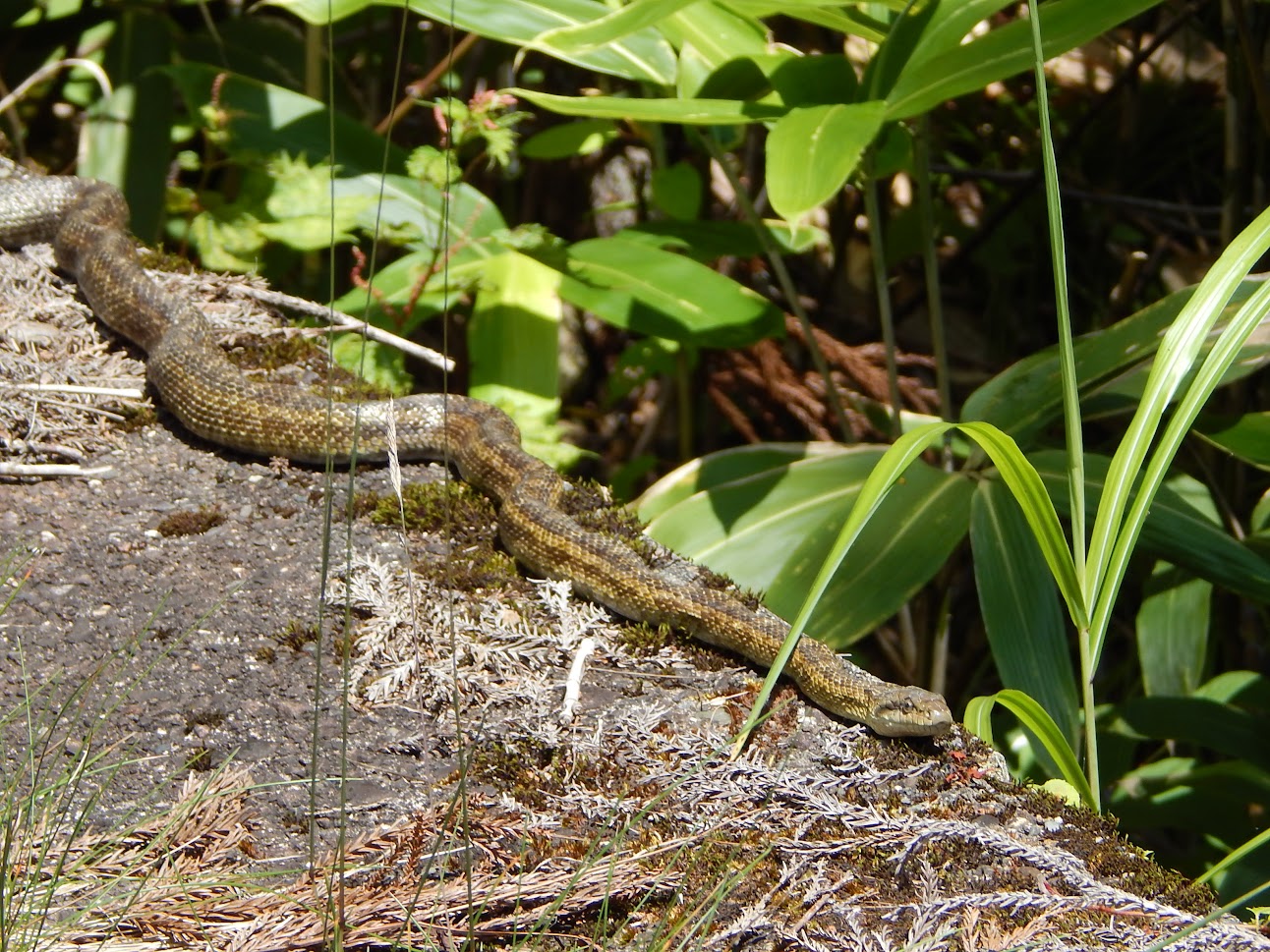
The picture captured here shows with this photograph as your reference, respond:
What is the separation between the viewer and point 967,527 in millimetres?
3795

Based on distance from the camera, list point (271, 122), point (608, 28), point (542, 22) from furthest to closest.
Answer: point (271, 122) → point (542, 22) → point (608, 28)

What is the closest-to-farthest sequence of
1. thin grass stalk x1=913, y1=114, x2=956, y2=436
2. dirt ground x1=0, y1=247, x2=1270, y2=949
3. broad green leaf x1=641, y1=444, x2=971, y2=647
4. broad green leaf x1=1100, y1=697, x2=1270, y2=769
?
dirt ground x1=0, y1=247, x2=1270, y2=949, broad green leaf x1=641, y1=444, x2=971, y2=647, broad green leaf x1=1100, y1=697, x2=1270, y2=769, thin grass stalk x1=913, y1=114, x2=956, y2=436

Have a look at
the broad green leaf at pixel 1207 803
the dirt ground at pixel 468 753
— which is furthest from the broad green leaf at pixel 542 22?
the broad green leaf at pixel 1207 803

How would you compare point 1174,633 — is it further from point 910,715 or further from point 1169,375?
point 1169,375

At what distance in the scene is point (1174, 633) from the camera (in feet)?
15.3

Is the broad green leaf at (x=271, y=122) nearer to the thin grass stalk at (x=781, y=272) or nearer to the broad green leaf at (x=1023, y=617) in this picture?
the thin grass stalk at (x=781, y=272)

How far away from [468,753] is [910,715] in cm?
102

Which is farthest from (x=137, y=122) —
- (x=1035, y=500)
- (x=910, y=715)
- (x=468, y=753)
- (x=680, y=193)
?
(x=1035, y=500)

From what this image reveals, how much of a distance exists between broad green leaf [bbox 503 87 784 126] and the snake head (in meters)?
1.93

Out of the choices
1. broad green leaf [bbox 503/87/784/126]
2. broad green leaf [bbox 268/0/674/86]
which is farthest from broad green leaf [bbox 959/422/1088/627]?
broad green leaf [bbox 268/0/674/86]

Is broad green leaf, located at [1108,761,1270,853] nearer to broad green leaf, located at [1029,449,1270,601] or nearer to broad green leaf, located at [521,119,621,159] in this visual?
broad green leaf, located at [1029,449,1270,601]

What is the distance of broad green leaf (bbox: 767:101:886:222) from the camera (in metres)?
3.31

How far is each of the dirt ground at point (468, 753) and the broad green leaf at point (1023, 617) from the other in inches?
27.4

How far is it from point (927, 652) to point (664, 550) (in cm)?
154
